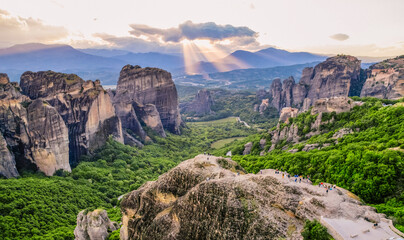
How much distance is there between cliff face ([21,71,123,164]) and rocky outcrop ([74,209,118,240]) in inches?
1323

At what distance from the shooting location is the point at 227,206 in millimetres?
17812

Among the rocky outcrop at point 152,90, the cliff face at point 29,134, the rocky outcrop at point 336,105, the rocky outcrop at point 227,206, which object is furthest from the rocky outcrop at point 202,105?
the rocky outcrop at point 227,206

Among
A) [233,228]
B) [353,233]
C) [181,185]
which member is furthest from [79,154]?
[353,233]

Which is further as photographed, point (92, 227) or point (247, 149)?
point (247, 149)

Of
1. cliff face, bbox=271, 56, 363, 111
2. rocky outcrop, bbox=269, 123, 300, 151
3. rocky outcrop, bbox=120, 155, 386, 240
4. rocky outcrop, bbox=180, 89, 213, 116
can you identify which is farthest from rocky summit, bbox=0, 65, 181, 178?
rocky outcrop, bbox=180, 89, 213, 116

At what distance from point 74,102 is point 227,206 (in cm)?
5804

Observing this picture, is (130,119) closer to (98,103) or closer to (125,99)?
(125,99)

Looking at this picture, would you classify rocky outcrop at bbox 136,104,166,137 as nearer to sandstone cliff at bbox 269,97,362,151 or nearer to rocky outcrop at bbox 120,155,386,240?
sandstone cliff at bbox 269,97,362,151

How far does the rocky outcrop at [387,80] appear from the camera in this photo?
87.4 m

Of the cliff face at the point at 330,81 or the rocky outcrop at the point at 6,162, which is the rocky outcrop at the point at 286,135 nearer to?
the rocky outcrop at the point at 6,162

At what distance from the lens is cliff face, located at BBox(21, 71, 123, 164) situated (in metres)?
61.8

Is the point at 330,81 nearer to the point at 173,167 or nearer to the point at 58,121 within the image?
the point at 173,167

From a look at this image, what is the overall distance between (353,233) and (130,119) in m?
82.4

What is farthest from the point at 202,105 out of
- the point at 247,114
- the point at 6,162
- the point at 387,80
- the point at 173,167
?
the point at 6,162
